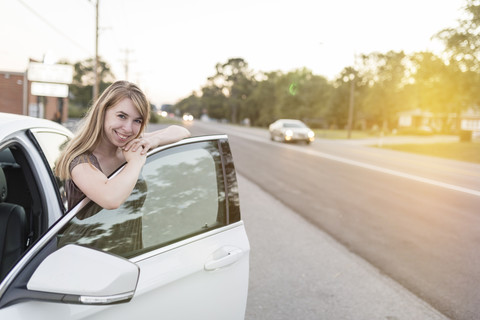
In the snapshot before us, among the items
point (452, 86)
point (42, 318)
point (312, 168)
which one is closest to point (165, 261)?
point (42, 318)

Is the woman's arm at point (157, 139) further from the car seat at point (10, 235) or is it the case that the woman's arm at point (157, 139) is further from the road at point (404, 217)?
the road at point (404, 217)

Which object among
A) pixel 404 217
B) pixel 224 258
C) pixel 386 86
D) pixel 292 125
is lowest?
pixel 404 217

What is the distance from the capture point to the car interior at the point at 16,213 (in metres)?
1.74

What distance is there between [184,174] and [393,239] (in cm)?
473

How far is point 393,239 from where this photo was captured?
594 cm

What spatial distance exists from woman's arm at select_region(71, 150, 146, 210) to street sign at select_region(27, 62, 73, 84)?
1690 centimetres

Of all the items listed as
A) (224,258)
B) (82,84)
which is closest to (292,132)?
(224,258)

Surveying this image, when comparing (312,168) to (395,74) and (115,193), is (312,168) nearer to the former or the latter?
(115,193)

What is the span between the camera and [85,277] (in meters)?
1.21

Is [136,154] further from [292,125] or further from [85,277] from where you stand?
[292,125]

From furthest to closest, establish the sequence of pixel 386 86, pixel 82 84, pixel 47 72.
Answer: pixel 82 84 < pixel 386 86 < pixel 47 72

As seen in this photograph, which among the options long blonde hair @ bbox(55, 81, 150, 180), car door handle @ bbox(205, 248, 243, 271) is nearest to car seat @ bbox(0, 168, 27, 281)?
long blonde hair @ bbox(55, 81, 150, 180)

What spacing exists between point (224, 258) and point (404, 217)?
6.14 metres

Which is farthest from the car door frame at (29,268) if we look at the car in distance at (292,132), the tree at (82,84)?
the tree at (82,84)
